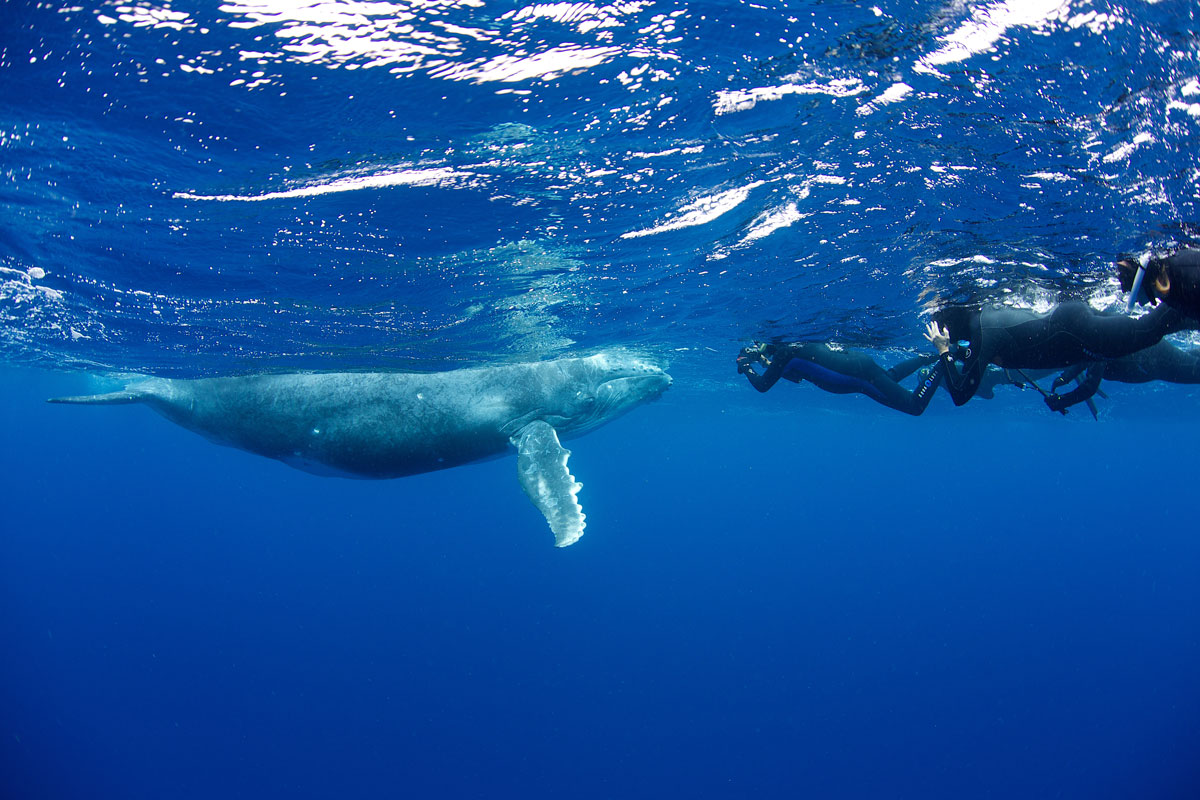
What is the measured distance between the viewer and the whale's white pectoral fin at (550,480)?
21.3 feet

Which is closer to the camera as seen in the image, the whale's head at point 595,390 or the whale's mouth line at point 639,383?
the whale's head at point 595,390

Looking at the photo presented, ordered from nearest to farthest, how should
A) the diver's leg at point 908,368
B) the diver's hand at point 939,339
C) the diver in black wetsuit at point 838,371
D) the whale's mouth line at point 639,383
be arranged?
the diver's hand at point 939,339
the whale's mouth line at point 639,383
the diver in black wetsuit at point 838,371
the diver's leg at point 908,368

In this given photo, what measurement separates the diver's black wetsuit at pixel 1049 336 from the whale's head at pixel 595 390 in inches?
192

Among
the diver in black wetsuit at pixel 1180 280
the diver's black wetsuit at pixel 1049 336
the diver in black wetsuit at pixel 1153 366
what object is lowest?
the diver in black wetsuit at pixel 1153 366

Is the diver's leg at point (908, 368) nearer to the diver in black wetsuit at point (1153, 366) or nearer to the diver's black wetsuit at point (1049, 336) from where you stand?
the diver's black wetsuit at point (1049, 336)

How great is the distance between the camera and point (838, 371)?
32.8ft

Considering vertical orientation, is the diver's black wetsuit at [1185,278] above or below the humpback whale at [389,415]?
above

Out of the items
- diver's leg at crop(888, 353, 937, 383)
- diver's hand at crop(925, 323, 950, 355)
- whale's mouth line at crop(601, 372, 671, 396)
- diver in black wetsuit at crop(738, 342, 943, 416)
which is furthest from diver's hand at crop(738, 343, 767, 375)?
diver's hand at crop(925, 323, 950, 355)

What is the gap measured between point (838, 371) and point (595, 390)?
463 cm

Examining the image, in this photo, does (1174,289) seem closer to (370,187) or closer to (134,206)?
(370,187)

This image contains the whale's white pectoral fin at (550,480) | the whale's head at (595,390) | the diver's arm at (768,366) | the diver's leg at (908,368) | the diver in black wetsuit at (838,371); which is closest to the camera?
the whale's white pectoral fin at (550,480)

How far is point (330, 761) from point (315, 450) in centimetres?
2878

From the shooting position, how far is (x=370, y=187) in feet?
21.0

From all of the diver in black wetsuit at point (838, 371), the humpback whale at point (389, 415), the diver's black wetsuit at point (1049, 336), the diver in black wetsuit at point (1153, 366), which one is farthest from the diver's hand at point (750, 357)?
the diver in black wetsuit at point (1153, 366)
